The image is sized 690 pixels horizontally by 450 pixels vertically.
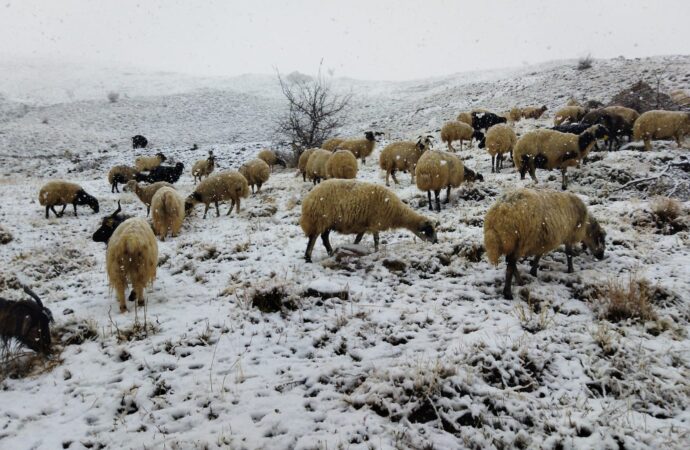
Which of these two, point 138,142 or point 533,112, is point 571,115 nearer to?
point 533,112

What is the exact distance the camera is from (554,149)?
37.4 ft

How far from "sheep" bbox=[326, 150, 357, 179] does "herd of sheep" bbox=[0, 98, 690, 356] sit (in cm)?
3

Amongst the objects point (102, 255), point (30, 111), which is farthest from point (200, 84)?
point (102, 255)

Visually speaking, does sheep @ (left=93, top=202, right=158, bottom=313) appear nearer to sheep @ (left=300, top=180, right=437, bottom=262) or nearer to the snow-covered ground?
the snow-covered ground

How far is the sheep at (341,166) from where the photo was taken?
43.8ft

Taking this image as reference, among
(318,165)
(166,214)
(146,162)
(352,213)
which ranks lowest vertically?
(166,214)

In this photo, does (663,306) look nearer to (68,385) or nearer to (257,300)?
(257,300)

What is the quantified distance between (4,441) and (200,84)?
60.4m

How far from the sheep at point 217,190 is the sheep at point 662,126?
13.2 meters

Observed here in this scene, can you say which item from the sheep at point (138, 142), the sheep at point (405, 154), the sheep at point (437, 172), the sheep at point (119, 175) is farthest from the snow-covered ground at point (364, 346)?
the sheep at point (138, 142)

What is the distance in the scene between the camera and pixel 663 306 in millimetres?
5250

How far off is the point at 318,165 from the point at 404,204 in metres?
7.10

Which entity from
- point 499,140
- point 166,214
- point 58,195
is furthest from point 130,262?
point 499,140

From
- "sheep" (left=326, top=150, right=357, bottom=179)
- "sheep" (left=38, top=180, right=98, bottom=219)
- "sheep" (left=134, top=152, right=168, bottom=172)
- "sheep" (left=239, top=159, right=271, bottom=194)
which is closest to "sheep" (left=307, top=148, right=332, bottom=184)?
"sheep" (left=326, top=150, right=357, bottom=179)
